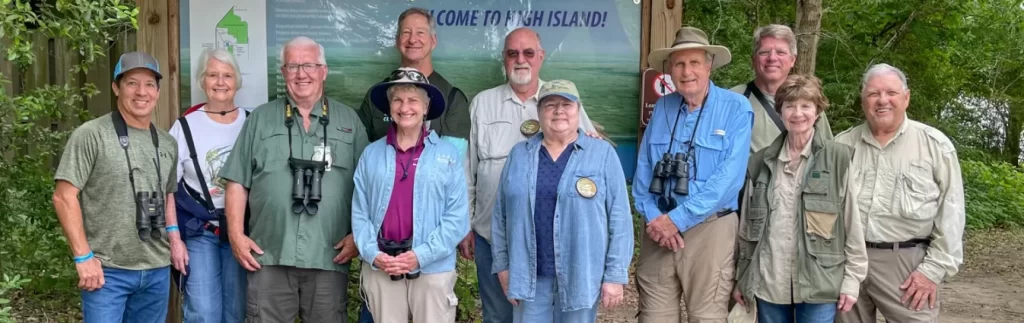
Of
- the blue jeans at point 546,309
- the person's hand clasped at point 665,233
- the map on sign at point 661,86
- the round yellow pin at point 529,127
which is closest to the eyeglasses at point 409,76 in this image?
the round yellow pin at point 529,127

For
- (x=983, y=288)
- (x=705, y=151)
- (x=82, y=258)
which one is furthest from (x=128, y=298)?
(x=983, y=288)

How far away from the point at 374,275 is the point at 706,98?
5.99 feet

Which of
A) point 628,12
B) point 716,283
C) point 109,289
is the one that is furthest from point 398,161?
point 628,12

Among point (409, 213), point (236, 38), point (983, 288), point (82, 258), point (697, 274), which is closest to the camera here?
point (82, 258)

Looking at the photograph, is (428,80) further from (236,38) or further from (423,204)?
(236,38)

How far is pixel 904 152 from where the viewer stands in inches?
152

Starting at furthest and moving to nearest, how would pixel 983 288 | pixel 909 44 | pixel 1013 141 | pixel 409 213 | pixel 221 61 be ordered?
pixel 1013 141, pixel 909 44, pixel 983 288, pixel 221 61, pixel 409 213

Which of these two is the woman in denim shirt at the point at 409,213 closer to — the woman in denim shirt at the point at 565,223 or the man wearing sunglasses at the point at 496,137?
the woman in denim shirt at the point at 565,223

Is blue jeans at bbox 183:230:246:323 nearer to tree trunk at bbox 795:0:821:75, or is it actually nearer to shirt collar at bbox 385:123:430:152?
shirt collar at bbox 385:123:430:152

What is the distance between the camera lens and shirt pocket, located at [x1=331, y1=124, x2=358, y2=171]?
400 centimetres

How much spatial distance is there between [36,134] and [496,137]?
8.54 ft

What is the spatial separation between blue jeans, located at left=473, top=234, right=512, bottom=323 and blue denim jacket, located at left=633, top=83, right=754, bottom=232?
2.79ft

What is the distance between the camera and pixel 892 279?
3.87 meters

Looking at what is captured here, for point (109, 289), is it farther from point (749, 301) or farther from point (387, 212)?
point (749, 301)
